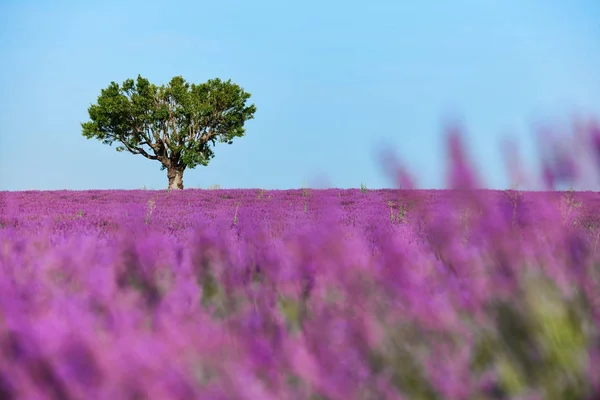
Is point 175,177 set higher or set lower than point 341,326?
higher

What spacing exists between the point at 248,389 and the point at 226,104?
3929cm

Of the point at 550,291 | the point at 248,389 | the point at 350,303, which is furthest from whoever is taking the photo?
the point at 350,303

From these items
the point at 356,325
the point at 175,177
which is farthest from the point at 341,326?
the point at 175,177

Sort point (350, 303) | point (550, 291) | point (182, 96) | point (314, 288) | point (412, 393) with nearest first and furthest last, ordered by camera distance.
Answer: point (412, 393), point (550, 291), point (350, 303), point (314, 288), point (182, 96)

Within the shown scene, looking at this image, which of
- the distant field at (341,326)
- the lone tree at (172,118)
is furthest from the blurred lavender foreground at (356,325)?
the lone tree at (172,118)

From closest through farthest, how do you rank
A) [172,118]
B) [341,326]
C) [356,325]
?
1. [356,325]
2. [341,326]
3. [172,118]

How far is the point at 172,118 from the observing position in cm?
3875

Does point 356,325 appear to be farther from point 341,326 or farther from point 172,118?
point 172,118

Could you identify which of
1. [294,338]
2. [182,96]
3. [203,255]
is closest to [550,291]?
[294,338]

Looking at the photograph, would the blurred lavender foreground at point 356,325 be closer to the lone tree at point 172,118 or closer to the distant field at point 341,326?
the distant field at point 341,326

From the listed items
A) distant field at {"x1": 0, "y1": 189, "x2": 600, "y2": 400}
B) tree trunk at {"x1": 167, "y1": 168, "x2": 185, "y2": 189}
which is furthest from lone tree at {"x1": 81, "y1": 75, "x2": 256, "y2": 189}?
distant field at {"x1": 0, "y1": 189, "x2": 600, "y2": 400}

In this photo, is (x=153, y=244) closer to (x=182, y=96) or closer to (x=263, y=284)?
(x=263, y=284)

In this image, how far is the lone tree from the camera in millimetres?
37844

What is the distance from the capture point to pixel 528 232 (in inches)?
81.0
